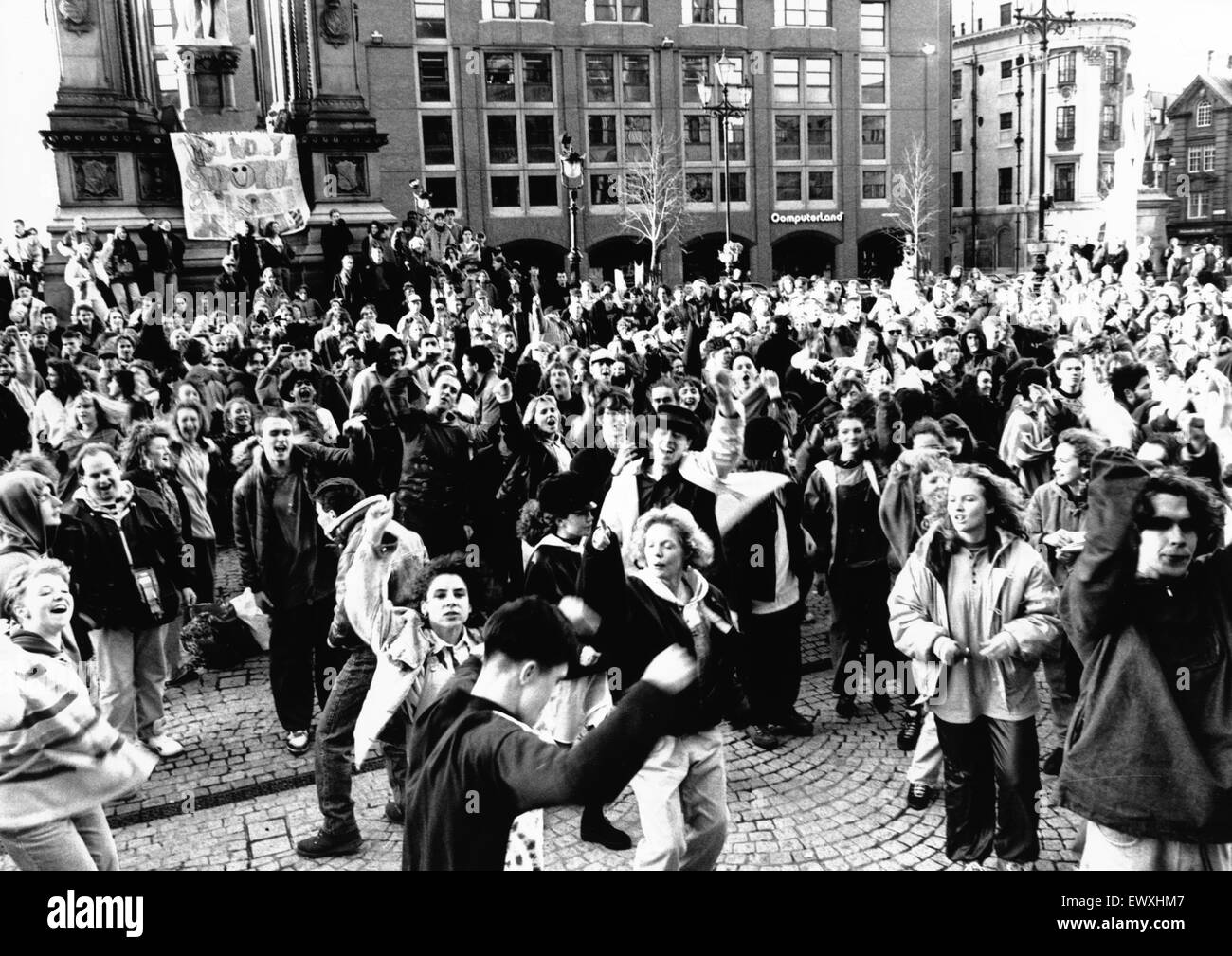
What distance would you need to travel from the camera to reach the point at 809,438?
23.6 feet

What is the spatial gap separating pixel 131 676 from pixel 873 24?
51.8m

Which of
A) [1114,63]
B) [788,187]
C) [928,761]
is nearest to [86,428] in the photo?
[928,761]

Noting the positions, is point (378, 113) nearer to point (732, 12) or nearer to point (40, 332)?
point (732, 12)

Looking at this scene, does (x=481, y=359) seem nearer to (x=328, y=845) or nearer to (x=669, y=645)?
(x=328, y=845)

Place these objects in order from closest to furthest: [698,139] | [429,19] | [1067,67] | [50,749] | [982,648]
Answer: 1. [50,749]
2. [982,648]
3. [1067,67]
4. [429,19]
5. [698,139]

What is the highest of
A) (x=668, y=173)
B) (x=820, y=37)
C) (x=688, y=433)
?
(x=820, y=37)

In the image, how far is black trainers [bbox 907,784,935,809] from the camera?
520 cm

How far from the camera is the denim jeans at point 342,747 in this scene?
4.82 m

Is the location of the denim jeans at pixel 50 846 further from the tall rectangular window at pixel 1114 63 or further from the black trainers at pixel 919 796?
the tall rectangular window at pixel 1114 63

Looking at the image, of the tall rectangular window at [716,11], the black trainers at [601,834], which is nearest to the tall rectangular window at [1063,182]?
the tall rectangular window at [716,11]

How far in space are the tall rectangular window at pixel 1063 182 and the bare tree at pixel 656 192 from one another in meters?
17.2

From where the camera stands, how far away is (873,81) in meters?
50.7

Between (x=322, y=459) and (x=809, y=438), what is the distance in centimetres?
315
